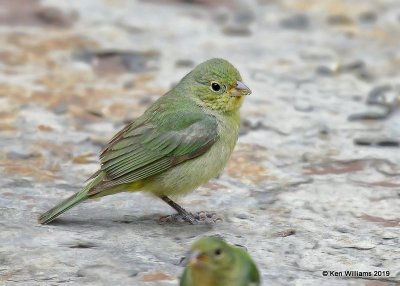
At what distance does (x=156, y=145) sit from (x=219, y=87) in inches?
21.4

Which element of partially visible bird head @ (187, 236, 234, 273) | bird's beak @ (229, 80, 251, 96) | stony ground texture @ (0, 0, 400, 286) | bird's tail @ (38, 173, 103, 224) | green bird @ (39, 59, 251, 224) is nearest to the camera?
partially visible bird head @ (187, 236, 234, 273)

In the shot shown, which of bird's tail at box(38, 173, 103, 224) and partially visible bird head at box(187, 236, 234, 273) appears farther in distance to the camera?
bird's tail at box(38, 173, 103, 224)

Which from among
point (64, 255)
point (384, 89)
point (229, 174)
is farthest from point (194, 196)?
point (384, 89)

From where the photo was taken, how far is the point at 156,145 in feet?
16.2

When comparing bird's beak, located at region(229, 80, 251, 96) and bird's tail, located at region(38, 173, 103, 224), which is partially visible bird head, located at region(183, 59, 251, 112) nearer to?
bird's beak, located at region(229, 80, 251, 96)

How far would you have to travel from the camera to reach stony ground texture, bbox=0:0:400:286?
14.4ft

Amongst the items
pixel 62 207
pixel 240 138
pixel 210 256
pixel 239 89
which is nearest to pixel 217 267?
pixel 210 256

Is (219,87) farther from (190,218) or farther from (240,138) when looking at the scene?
(240,138)

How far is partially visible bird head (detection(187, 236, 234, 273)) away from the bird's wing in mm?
1380

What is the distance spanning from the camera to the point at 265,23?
8.55 meters

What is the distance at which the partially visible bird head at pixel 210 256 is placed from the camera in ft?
11.1

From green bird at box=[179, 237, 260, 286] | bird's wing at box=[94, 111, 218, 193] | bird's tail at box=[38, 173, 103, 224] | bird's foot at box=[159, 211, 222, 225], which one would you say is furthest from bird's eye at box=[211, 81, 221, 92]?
green bird at box=[179, 237, 260, 286]

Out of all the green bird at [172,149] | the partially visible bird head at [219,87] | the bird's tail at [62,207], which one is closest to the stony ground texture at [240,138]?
the bird's tail at [62,207]

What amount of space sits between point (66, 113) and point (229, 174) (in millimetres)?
1445
